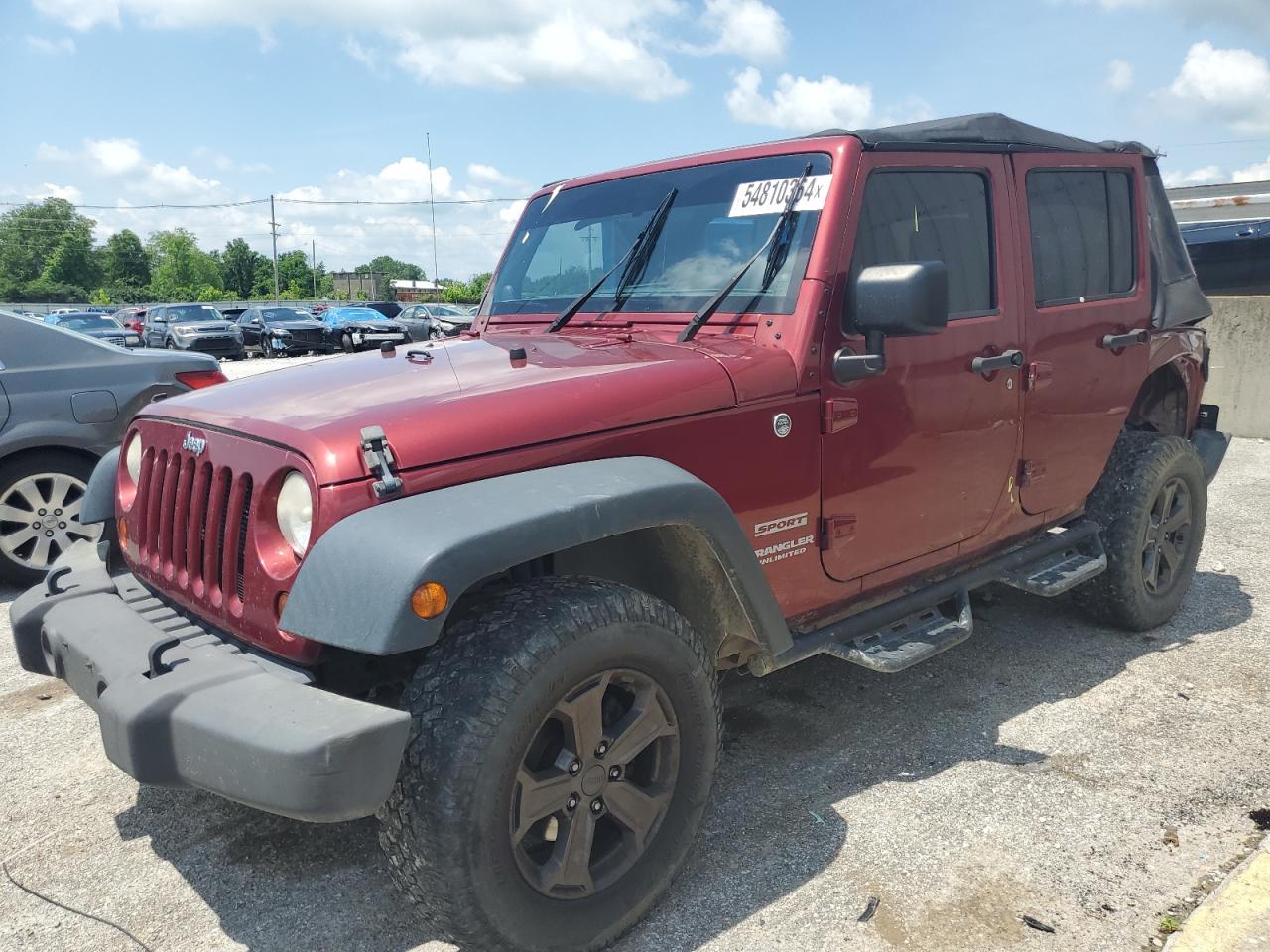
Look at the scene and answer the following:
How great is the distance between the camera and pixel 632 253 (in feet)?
11.3

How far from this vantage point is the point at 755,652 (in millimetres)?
3041

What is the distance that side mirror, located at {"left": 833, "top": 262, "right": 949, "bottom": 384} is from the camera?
277 cm

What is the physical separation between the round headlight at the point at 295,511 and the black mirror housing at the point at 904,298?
1.64m

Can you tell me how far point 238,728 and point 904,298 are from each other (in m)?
2.00

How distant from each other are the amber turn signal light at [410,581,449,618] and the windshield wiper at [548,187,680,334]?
1667mm

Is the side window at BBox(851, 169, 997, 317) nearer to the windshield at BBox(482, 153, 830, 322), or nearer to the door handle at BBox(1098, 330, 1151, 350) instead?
the windshield at BBox(482, 153, 830, 322)

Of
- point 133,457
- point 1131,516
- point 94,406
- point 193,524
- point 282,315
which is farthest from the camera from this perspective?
point 282,315

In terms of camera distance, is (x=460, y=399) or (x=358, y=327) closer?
(x=460, y=399)

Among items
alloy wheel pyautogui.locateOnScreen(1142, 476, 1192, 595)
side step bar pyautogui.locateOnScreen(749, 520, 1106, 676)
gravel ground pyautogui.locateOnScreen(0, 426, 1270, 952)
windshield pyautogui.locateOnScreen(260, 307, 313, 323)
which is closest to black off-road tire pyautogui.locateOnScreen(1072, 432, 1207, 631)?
alloy wheel pyautogui.locateOnScreen(1142, 476, 1192, 595)

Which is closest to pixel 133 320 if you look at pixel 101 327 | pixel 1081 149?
pixel 101 327

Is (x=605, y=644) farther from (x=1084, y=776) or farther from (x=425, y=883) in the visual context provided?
(x=1084, y=776)

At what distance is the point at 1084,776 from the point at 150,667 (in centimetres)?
283

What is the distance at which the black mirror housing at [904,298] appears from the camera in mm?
2768

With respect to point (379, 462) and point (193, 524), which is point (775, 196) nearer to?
point (379, 462)
